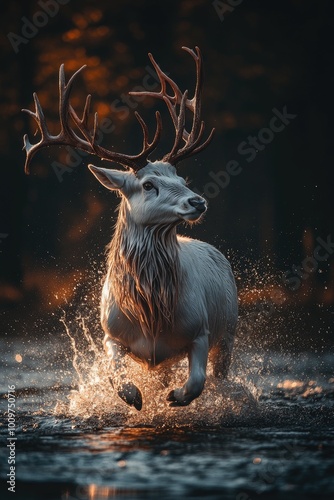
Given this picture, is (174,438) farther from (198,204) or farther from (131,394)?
(198,204)

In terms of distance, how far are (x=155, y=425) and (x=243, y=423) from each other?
50cm

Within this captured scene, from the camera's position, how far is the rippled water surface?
4.60m

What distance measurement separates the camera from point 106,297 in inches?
249

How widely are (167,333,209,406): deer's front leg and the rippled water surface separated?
0.59 ft

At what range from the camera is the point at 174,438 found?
5.68 meters

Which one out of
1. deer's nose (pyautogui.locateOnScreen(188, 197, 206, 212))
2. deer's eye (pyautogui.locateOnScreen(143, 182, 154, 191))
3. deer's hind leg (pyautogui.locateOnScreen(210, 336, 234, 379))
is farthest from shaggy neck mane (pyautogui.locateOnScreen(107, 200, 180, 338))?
deer's hind leg (pyautogui.locateOnScreen(210, 336, 234, 379))

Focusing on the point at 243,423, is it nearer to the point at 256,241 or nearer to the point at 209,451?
the point at 209,451

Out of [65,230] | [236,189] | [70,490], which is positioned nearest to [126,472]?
[70,490]

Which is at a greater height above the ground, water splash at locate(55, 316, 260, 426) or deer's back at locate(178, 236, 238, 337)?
deer's back at locate(178, 236, 238, 337)

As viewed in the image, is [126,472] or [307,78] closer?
[126,472]

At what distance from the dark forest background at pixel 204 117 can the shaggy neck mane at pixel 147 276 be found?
7.88 metres

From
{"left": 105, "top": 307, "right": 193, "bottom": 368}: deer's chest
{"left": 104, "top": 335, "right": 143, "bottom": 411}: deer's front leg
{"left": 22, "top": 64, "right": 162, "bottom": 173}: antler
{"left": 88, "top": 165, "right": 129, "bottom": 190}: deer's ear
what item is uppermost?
{"left": 22, "top": 64, "right": 162, "bottom": 173}: antler

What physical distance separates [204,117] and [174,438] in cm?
1156

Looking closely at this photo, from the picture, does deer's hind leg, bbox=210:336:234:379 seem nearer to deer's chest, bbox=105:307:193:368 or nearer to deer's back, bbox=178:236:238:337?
deer's back, bbox=178:236:238:337
